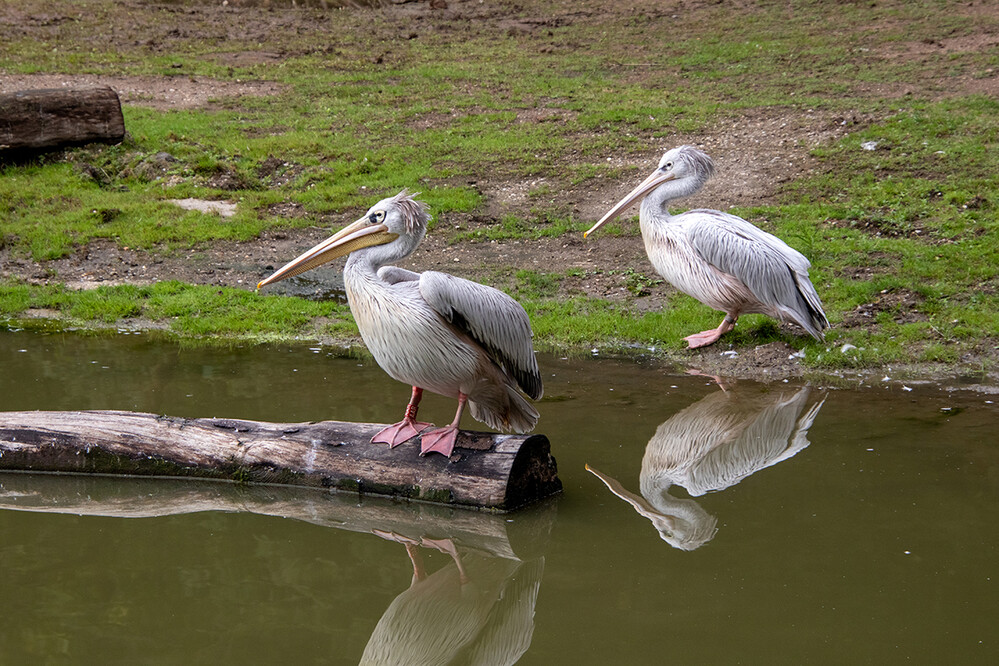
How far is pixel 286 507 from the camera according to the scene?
4531 millimetres

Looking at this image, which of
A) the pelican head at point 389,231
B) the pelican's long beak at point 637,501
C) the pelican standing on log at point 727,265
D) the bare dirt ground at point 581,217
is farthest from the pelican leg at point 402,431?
the pelican standing on log at point 727,265

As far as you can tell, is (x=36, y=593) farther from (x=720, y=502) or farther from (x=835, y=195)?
(x=835, y=195)

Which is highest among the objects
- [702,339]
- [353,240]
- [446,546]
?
[353,240]

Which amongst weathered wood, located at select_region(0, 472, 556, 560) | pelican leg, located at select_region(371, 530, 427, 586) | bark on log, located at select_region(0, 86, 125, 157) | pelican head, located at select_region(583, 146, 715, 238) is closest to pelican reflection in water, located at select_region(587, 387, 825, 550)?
weathered wood, located at select_region(0, 472, 556, 560)

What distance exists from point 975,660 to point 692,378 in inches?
132

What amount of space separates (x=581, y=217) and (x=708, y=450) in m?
4.56

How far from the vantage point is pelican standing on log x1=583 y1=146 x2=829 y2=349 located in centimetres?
657

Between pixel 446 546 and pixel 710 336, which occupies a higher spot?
pixel 446 546

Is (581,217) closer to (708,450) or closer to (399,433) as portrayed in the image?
(708,450)

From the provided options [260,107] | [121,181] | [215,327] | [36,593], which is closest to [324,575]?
[36,593]

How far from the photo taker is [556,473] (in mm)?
4676

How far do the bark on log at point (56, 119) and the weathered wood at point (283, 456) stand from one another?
628cm

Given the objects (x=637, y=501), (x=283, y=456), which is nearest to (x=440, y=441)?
(x=283, y=456)

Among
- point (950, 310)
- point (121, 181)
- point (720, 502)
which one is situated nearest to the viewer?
point (720, 502)
